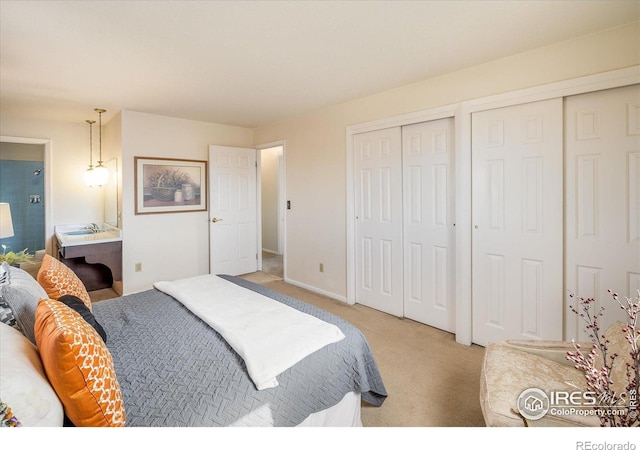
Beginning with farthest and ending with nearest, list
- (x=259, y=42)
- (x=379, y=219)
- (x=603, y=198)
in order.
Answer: (x=379, y=219), (x=259, y=42), (x=603, y=198)

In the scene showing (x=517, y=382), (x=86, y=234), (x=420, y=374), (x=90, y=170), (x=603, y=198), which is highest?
(x=90, y=170)

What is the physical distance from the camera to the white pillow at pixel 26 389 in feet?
2.65

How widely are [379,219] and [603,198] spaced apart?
1808 millimetres

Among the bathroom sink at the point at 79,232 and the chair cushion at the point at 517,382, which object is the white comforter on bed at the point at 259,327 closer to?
the chair cushion at the point at 517,382

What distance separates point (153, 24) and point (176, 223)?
2.84 metres

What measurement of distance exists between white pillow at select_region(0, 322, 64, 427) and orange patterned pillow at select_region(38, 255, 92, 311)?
2.88 feet

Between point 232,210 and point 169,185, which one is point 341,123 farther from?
point 169,185

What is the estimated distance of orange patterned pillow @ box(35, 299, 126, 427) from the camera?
0.93 meters

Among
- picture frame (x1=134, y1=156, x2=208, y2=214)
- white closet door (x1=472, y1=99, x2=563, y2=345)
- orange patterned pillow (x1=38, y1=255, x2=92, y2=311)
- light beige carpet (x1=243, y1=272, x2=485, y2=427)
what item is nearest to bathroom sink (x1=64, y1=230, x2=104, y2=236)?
picture frame (x1=134, y1=156, x2=208, y2=214)

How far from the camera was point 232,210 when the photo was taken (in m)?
4.80

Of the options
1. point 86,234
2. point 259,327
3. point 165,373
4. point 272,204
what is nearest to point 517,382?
point 259,327

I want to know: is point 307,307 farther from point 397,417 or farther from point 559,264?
point 559,264

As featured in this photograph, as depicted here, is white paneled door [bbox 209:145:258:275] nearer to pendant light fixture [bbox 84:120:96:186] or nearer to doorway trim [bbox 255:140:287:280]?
doorway trim [bbox 255:140:287:280]
